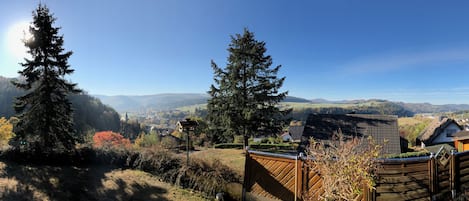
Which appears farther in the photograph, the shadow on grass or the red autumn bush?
the red autumn bush

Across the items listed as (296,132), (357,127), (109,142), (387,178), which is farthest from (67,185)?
(296,132)

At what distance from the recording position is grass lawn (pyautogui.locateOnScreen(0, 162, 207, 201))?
6344 mm

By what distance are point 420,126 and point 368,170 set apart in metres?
40.3

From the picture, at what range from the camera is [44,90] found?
10688mm

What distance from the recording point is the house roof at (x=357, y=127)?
14180 mm

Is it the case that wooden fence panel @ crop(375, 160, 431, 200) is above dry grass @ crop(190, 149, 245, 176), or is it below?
above

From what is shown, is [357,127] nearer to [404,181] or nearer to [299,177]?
[404,181]

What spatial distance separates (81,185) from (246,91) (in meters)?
9.82

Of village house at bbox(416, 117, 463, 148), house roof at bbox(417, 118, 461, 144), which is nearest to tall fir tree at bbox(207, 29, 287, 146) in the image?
house roof at bbox(417, 118, 461, 144)

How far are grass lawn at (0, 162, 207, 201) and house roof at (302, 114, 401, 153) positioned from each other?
392 inches

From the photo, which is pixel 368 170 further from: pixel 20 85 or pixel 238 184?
pixel 20 85

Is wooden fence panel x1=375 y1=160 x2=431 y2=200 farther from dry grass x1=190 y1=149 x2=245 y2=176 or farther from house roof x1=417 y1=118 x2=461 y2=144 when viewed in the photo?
house roof x1=417 y1=118 x2=461 y2=144

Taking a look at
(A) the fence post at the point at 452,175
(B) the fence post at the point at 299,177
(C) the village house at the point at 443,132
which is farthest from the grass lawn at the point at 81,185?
(C) the village house at the point at 443,132

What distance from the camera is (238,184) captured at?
792 cm
